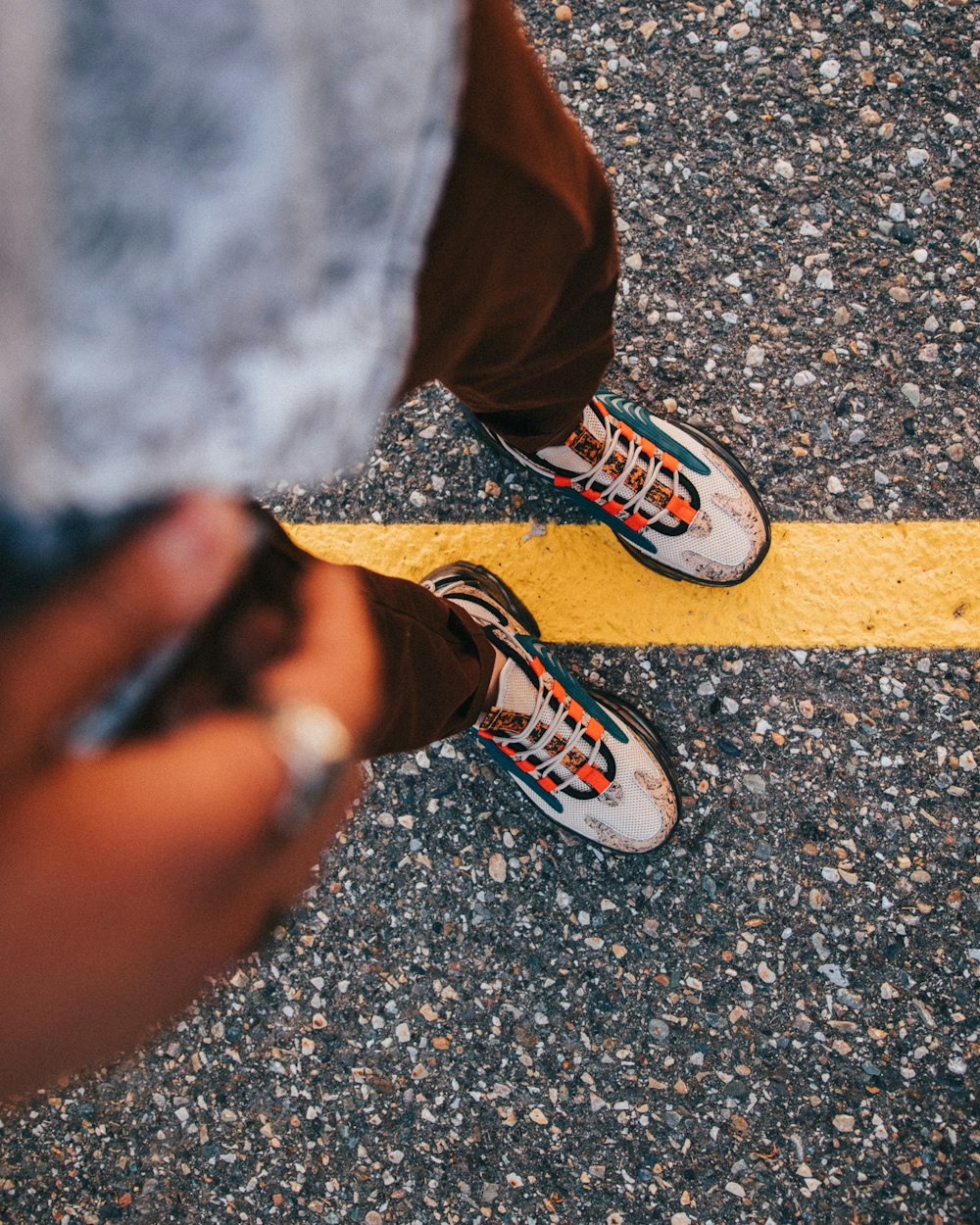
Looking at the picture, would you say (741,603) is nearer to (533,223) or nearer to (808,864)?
(808,864)

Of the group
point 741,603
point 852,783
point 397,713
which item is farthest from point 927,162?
point 397,713

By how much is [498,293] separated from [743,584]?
1.09 m

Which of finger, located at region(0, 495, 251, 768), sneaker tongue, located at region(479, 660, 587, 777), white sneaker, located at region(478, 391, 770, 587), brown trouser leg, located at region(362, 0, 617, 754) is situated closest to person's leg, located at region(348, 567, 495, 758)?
brown trouser leg, located at region(362, 0, 617, 754)

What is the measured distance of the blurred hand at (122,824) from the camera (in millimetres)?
662

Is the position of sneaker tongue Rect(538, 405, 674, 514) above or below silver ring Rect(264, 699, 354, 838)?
below

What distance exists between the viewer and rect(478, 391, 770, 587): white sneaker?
5.51 ft

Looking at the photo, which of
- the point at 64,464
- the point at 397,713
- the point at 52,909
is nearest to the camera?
the point at 64,464

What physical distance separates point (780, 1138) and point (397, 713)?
1.30m

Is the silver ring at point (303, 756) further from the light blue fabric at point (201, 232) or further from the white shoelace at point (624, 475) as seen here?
the white shoelace at point (624, 475)

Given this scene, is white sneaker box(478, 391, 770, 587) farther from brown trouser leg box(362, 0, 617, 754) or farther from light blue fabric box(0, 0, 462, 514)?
light blue fabric box(0, 0, 462, 514)

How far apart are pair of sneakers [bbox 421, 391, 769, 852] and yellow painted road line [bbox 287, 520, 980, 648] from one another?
7cm

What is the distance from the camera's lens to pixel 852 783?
174 centimetres

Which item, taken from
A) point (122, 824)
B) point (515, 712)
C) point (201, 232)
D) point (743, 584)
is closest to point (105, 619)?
point (122, 824)

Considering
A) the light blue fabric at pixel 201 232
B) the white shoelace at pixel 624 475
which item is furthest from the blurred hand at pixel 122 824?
the white shoelace at pixel 624 475
